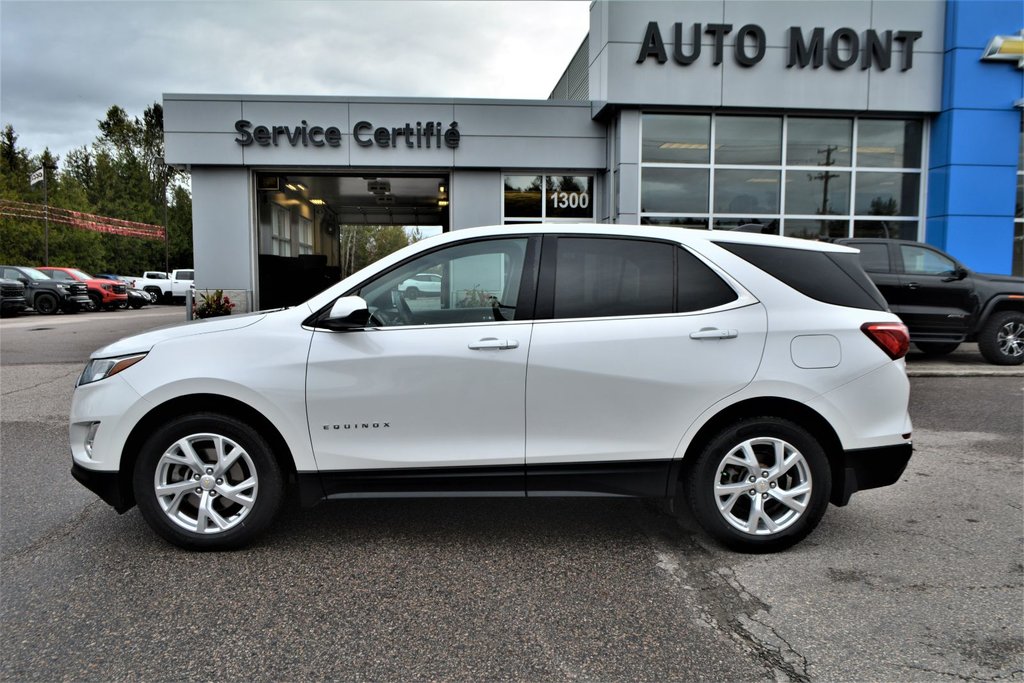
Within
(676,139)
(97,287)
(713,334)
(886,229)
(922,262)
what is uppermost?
(676,139)

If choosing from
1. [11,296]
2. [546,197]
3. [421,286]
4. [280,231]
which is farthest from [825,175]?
[11,296]

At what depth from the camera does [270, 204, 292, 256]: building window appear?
55.2ft

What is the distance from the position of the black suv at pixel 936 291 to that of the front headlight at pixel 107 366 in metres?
9.85

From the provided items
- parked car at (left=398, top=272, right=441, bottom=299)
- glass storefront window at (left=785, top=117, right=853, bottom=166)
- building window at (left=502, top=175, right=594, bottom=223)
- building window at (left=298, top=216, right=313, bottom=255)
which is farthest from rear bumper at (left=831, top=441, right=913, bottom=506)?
building window at (left=298, top=216, right=313, bottom=255)

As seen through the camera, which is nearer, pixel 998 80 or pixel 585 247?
pixel 585 247

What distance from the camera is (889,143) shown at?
605 inches

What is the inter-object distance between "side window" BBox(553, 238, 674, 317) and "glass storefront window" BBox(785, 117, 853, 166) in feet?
41.8

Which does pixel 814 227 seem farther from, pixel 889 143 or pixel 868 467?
pixel 868 467

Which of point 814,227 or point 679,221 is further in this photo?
point 814,227

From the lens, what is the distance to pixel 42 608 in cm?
318

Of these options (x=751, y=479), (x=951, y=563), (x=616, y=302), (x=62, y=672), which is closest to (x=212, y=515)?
(x=62, y=672)

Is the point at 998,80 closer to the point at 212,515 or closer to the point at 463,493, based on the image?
the point at 463,493

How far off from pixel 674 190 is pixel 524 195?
10.8 feet

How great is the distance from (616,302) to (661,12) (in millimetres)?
12270
